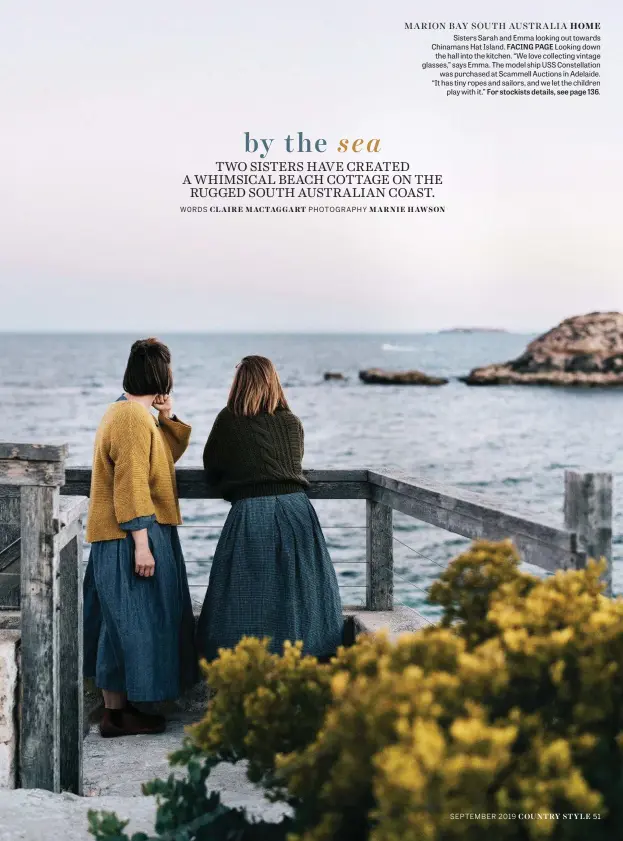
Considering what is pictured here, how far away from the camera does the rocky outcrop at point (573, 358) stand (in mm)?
56438

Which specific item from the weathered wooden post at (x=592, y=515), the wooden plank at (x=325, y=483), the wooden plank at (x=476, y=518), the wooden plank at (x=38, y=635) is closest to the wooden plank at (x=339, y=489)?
the wooden plank at (x=325, y=483)

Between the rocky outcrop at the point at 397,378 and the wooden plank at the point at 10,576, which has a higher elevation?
the rocky outcrop at the point at 397,378

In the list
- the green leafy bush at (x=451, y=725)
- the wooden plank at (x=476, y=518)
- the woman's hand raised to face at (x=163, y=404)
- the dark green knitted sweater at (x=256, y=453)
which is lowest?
the green leafy bush at (x=451, y=725)

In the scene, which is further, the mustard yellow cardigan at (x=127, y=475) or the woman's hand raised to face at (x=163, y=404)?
the woman's hand raised to face at (x=163, y=404)

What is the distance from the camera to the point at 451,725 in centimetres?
149

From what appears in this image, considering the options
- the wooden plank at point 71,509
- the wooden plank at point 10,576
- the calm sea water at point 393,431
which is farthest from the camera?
the calm sea water at point 393,431

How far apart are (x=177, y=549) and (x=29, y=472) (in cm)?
114

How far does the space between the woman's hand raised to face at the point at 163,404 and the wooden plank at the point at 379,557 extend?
97cm

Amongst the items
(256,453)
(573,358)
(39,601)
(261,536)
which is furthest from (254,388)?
(573,358)

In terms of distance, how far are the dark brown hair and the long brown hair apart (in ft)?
0.93

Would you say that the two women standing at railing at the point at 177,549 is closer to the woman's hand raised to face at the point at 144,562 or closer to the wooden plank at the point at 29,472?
the woman's hand raised to face at the point at 144,562

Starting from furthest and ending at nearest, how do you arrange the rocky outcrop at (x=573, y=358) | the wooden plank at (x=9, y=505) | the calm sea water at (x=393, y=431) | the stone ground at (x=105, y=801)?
the rocky outcrop at (x=573, y=358) < the calm sea water at (x=393, y=431) < the wooden plank at (x=9, y=505) < the stone ground at (x=105, y=801)

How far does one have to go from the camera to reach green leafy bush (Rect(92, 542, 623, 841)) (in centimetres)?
137

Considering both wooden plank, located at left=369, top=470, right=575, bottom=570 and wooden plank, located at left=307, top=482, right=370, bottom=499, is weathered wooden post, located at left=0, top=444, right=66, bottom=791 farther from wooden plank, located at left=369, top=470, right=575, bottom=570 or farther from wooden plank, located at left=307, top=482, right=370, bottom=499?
wooden plank, located at left=307, top=482, right=370, bottom=499
